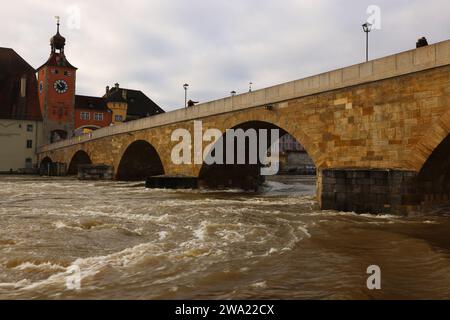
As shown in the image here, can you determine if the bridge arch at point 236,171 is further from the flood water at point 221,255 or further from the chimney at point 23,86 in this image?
the chimney at point 23,86

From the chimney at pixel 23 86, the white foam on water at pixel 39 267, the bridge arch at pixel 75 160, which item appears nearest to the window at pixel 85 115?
the chimney at pixel 23 86

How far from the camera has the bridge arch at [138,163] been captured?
102 feet

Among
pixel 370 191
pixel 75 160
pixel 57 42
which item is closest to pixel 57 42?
pixel 57 42

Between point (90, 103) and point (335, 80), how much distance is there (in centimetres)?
5681

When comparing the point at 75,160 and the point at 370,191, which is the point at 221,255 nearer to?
the point at 370,191

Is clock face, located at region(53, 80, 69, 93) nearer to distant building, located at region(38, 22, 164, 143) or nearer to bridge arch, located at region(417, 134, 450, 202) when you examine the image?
distant building, located at region(38, 22, 164, 143)

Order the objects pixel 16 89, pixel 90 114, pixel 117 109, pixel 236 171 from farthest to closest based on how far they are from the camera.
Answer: pixel 117 109 < pixel 90 114 < pixel 16 89 < pixel 236 171

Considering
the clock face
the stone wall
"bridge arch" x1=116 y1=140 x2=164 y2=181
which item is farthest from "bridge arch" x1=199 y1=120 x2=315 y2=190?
the clock face

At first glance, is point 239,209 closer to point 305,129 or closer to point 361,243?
point 305,129

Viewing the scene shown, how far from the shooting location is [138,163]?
1323 inches

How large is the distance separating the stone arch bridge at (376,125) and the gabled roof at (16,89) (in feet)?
158

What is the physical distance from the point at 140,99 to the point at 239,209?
61798 millimetres

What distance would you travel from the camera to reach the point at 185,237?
775cm

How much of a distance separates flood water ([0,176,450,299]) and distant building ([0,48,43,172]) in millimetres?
48611
